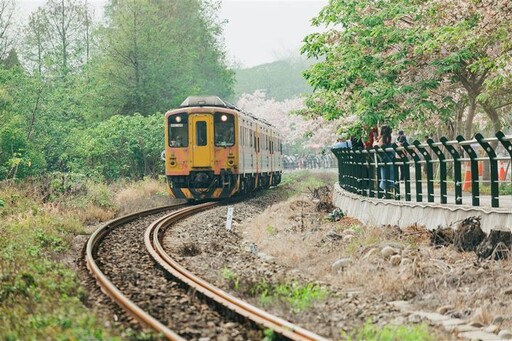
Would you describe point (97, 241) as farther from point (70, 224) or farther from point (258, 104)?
point (258, 104)

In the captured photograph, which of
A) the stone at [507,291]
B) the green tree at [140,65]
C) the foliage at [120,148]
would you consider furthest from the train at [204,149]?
the stone at [507,291]

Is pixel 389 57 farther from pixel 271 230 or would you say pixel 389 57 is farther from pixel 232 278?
pixel 232 278

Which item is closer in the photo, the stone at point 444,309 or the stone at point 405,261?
the stone at point 444,309

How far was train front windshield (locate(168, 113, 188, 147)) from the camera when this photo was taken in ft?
87.6

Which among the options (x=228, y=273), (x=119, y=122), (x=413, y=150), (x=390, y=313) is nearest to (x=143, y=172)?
(x=119, y=122)

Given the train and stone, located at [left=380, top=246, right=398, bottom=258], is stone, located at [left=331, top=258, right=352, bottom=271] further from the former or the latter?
the train

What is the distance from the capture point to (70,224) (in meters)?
17.5

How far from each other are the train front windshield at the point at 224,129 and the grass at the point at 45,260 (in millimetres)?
3735

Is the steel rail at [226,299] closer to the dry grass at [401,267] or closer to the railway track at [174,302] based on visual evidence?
the railway track at [174,302]

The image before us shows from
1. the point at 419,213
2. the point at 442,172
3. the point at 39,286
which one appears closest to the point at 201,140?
the point at 419,213

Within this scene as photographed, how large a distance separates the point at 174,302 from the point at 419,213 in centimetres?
568

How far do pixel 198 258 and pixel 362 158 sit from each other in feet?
18.8

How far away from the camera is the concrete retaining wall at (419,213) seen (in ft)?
35.8

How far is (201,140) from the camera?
87.6ft
